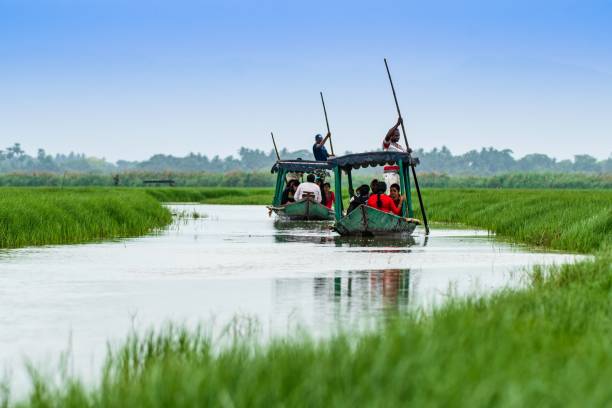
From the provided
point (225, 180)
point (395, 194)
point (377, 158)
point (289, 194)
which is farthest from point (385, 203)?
point (225, 180)

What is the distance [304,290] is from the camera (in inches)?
414

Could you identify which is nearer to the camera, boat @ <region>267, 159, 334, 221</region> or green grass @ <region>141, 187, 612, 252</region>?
green grass @ <region>141, 187, 612, 252</region>

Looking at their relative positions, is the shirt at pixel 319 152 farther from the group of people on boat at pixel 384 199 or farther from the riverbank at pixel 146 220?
the group of people on boat at pixel 384 199

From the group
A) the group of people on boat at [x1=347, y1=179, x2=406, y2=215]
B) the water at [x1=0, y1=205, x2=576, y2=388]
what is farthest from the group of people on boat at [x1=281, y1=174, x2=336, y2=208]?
the water at [x1=0, y1=205, x2=576, y2=388]

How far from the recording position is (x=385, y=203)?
19109 mm

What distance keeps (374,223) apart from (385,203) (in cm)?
48

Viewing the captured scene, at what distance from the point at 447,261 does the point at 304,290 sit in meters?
4.11

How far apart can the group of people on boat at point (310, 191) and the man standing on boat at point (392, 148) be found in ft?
24.1

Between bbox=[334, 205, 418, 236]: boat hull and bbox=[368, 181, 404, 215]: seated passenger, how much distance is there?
320mm

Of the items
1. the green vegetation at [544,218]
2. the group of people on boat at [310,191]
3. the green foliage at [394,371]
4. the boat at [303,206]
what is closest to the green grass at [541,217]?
the green vegetation at [544,218]

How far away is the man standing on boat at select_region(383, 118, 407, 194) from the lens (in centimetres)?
1917

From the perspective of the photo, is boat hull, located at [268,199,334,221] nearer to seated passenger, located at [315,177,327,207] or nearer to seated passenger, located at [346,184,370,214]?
seated passenger, located at [315,177,327,207]

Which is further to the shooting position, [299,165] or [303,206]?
[299,165]

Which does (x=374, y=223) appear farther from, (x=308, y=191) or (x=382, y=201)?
(x=308, y=191)
